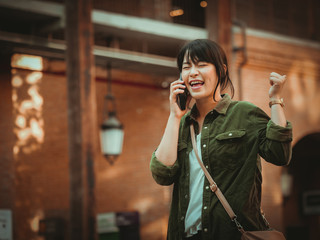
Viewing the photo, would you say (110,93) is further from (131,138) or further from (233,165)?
(233,165)

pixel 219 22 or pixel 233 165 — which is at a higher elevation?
pixel 219 22

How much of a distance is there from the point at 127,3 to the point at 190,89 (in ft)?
23.9

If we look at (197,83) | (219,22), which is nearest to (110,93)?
(219,22)

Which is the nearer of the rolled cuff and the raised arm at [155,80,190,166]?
the rolled cuff

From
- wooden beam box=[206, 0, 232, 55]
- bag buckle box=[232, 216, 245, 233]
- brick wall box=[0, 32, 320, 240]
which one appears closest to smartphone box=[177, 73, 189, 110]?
bag buckle box=[232, 216, 245, 233]

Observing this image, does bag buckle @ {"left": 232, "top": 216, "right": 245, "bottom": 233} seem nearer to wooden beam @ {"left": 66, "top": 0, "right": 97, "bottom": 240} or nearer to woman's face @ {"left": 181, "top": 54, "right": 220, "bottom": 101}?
woman's face @ {"left": 181, "top": 54, "right": 220, "bottom": 101}

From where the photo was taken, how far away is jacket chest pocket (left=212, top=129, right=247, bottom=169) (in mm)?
2377

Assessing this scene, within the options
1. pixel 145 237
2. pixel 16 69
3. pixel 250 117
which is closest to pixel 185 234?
pixel 250 117

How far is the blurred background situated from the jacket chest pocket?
4.60m

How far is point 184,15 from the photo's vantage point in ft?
32.6

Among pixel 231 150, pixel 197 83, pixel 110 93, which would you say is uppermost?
pixel 110 93

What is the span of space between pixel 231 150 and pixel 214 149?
0.08 m

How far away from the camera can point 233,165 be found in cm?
238

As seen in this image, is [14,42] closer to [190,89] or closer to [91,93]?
[91,93]
